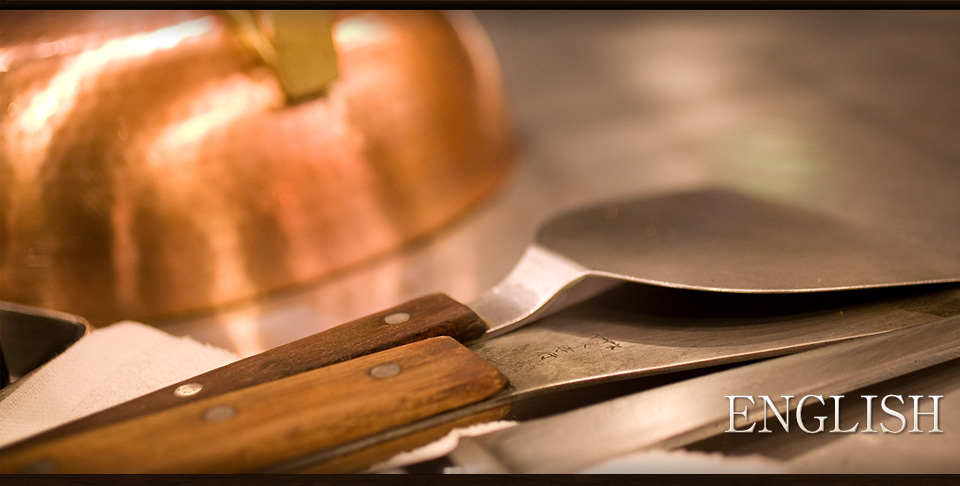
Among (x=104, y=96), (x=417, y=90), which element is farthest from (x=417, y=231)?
(x=104, y=96)

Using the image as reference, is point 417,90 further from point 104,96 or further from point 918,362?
point 918,362

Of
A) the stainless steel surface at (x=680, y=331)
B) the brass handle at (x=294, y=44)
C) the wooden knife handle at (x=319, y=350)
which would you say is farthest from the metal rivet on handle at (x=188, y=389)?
the brass handle at (x=294, y=44)

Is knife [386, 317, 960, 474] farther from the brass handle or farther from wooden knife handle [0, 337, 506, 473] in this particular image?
the brass handle

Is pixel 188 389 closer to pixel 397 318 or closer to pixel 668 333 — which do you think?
pixel 397 318

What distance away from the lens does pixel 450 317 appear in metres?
0.31

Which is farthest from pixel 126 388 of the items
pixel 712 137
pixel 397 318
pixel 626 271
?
pixel 712 137

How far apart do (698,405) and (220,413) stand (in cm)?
17

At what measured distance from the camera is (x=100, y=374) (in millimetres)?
321

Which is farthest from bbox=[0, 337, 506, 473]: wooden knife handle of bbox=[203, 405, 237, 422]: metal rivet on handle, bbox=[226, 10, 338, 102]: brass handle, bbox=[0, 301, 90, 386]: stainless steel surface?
bbox=[226, 10, 338, 102]: brass handle

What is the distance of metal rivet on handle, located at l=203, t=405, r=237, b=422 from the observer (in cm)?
24

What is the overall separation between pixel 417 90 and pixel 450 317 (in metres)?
0.23

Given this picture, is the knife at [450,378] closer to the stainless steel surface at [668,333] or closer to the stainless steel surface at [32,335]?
the stainless steel surface at [668,333]

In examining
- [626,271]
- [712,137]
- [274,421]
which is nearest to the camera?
[274,421]

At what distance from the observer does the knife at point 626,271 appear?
283 millimetres
